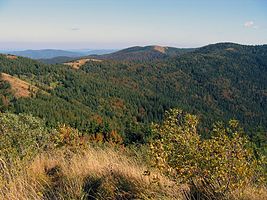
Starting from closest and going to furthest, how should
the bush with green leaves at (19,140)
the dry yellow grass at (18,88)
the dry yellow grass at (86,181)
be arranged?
the dry yellow grass at (86,181), the bush with green leaves at (19,140), the dry yellow grass at (18,88)

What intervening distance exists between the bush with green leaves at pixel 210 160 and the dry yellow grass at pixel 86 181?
34cm

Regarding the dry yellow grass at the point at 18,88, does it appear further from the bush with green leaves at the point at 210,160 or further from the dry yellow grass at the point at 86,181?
the bush with green leaves at the point at 210,160

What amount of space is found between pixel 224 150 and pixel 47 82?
157m

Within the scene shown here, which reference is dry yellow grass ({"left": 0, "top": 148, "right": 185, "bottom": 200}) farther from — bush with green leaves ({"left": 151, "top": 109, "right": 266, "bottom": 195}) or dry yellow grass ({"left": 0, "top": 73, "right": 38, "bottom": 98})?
dry yellow grass ({"left": 0, "top": 73, "right": 38, "bottom": 98})

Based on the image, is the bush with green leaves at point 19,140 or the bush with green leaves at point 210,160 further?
the bush with green leaves at point 19,140

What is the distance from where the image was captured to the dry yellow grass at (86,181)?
447cm

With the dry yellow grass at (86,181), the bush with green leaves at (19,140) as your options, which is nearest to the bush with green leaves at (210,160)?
the dry yellow grass at (86,181)

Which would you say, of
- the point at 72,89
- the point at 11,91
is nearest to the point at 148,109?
the point at 72,89

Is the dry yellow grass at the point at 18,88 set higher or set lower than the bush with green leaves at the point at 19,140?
lower

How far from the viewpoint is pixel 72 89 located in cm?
15662

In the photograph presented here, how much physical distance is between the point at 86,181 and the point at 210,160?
2.07 meters

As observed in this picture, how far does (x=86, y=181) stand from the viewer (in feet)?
16.9

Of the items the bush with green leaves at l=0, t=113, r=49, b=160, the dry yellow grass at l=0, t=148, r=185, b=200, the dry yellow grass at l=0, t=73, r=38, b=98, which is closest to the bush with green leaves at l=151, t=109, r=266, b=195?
the dry yellow grass at l=0, t=148, r=185, b=200

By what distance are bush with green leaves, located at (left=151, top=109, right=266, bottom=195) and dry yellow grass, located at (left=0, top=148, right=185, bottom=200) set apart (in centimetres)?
34
